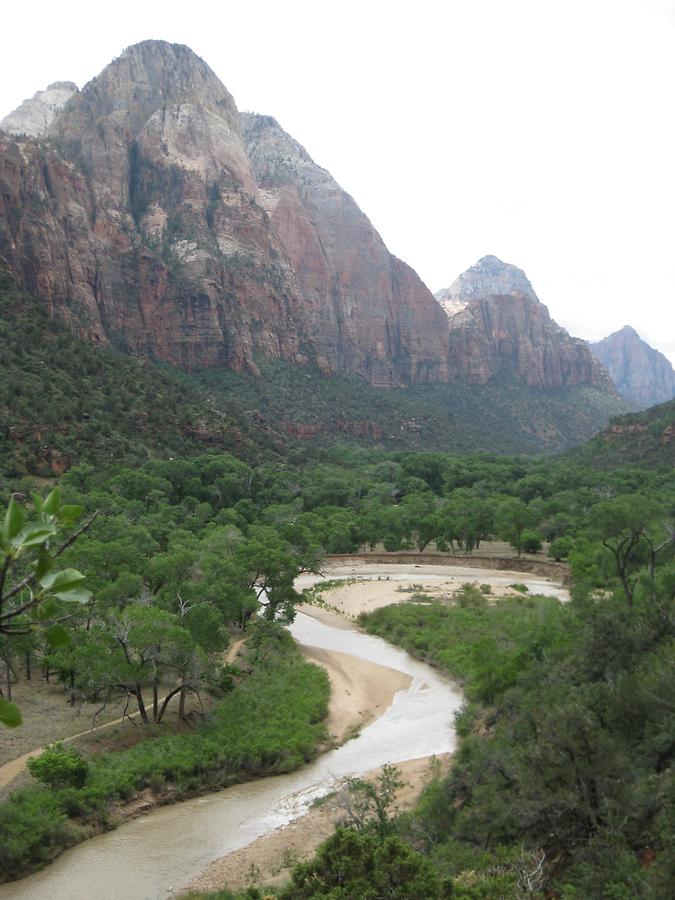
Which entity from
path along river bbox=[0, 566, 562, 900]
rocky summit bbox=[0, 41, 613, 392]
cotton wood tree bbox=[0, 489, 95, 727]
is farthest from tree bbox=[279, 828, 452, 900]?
rocky summit bbox=[0, 41, 613, 392]

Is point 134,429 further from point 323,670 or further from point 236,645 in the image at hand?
point 323,670

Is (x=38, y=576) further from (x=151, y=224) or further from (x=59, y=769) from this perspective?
(x=151, y=224)

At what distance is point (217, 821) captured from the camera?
18938 millimetres

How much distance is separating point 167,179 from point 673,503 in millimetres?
131135

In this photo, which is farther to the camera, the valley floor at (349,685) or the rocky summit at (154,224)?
the rocky summit at (154,224)

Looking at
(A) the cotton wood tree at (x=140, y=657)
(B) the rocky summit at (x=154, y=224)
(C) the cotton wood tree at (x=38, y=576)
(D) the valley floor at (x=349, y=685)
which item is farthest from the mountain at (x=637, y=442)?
(C) the cotton wood tree at (x=38, y=576)

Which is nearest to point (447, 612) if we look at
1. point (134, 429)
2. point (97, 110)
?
point (134, 429)

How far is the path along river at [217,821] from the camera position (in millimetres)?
15789

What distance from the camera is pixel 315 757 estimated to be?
922 inches

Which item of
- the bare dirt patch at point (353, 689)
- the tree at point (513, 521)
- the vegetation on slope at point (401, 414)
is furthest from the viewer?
the vegetation on slope at point (401, 414)

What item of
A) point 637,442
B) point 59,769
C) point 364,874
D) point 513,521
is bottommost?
point 59,769

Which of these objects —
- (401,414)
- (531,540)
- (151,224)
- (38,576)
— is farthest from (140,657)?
(151,224)

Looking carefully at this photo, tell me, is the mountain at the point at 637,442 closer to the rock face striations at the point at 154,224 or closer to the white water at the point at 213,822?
the rock face striations at the point at 154,224

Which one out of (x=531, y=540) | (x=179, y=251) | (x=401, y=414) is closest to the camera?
(x=531, y=540)
